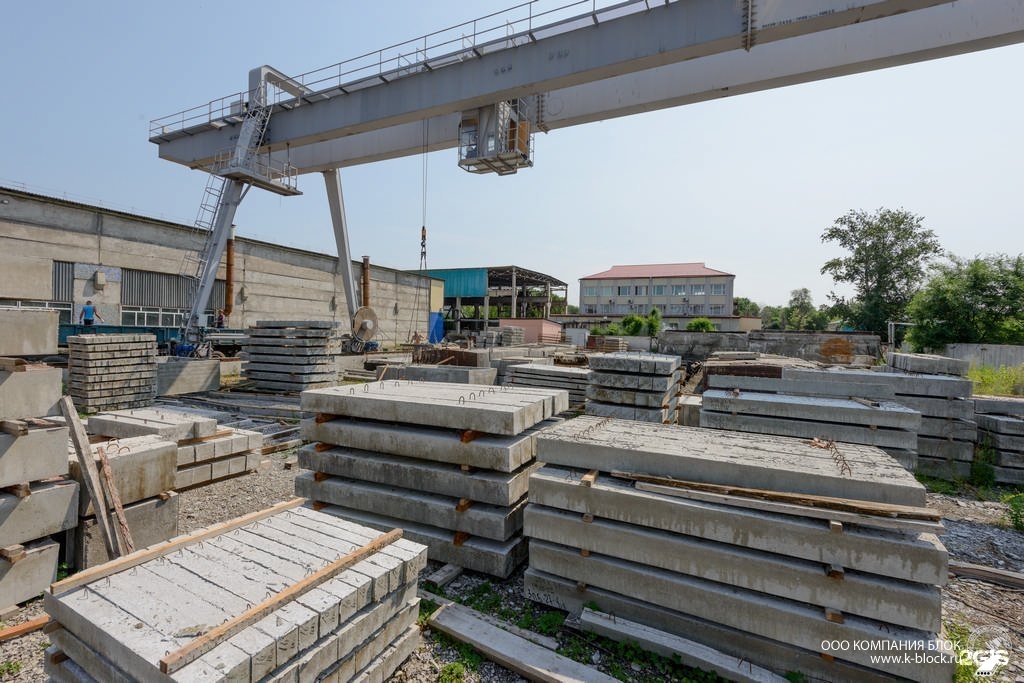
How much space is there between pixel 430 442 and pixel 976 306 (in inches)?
775

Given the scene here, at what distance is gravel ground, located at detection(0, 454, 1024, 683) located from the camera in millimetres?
2594

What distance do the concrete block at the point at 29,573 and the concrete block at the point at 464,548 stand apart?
6.38 feet

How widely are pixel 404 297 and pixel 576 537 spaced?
28.6 meters

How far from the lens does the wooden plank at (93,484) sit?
10.3 feet

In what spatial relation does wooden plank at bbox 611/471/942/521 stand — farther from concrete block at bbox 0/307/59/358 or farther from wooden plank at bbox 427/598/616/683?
concrete block at bbox 0/307/59/358

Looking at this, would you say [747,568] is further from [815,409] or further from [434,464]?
[815,409]

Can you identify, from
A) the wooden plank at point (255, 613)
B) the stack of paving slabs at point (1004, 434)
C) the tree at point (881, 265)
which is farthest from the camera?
the tree at point (881, 265)

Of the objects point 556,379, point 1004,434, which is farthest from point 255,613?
point 1004,434

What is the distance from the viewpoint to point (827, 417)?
516 centimetres

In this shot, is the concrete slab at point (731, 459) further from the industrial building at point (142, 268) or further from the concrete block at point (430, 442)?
the industrial building at point (142, 268)

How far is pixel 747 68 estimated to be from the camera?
8.91 metres

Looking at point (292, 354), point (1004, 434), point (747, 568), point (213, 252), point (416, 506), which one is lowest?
point (416, 506)

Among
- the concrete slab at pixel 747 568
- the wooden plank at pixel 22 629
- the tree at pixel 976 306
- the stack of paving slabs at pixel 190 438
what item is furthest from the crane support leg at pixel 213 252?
the tree at pixel 976 306

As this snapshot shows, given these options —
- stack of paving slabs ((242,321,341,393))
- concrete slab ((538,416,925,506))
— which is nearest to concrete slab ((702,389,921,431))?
concrete slab ((538,416,925,506))
